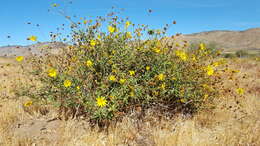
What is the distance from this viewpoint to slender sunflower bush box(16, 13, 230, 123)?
2453 millimetres

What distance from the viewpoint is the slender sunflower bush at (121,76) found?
245 centimetres

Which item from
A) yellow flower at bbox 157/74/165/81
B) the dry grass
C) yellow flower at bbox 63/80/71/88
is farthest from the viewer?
yellow flower at bbox 157/74/165/81

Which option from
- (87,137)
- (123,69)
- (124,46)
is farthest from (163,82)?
(87,137)

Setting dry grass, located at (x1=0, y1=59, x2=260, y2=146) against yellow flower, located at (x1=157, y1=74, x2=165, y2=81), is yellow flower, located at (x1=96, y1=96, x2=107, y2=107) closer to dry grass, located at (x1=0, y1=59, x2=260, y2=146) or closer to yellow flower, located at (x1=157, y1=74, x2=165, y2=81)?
dry grass, located at (x1=0, y1=59, x2=260, y2=146)

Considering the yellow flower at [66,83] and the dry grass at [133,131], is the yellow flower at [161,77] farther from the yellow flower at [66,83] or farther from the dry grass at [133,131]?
the yellow flower at [66,83]

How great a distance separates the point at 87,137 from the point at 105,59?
1.03 metres

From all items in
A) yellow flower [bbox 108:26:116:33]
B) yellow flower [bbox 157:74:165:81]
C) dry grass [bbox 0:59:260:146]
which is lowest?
dry grass [bbox 0:59:260:146]

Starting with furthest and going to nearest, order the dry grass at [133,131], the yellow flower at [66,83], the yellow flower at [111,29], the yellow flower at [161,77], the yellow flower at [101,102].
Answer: the yellow flower at [111,29], the yellow flower at [161,77], the yellow flower at [66,83], the yellow flower at [101,102], the dry grass at [133,131]

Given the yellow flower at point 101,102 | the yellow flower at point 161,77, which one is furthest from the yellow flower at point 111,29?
the yellow flower at point 101,102

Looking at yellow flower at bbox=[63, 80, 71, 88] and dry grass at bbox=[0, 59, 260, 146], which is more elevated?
yellow flower at bbox=[63, 80, 71, 88]

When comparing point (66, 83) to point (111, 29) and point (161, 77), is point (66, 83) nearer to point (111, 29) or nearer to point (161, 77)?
point (111, 29)

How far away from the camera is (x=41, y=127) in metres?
2.37

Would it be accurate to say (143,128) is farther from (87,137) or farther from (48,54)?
(48,54)


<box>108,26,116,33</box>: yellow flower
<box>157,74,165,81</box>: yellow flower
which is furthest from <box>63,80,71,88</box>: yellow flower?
<box>157,74,165,81</box>: yellow flower
